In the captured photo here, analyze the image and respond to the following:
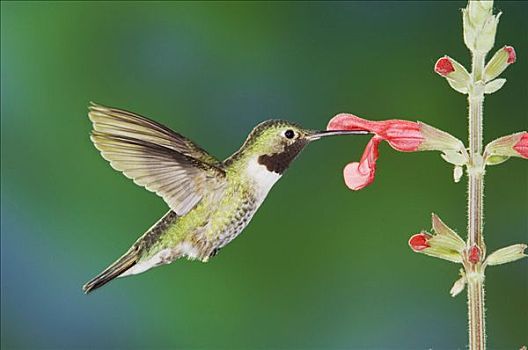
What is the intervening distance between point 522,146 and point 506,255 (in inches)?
3.2

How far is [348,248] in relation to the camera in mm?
1836

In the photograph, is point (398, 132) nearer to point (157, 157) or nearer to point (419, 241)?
point (419, 241)

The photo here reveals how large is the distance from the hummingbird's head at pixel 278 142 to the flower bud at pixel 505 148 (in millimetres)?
141

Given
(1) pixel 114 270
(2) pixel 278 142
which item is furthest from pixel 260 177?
(1) pixel 114 270

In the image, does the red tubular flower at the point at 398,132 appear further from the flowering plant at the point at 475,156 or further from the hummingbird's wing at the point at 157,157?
the hummingbird's wing at the point at 157,157

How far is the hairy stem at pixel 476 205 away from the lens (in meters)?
0.53

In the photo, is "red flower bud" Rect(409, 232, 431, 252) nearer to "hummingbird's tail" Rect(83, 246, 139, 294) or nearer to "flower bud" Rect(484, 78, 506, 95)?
"flower bud" Rect(484, 78, 506, 95)

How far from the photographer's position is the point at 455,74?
1.88 feet

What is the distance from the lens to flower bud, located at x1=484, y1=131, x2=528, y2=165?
1.92ft

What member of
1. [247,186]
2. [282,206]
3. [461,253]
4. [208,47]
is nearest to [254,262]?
[282,206]

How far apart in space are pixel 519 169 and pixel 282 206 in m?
0.55

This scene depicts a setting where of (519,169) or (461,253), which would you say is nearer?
(461,253)

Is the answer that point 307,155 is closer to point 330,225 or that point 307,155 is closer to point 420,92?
point 330,225

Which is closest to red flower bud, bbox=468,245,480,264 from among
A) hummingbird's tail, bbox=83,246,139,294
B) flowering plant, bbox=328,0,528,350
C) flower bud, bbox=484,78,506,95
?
flowering plant, bbox=328,0,528,350
